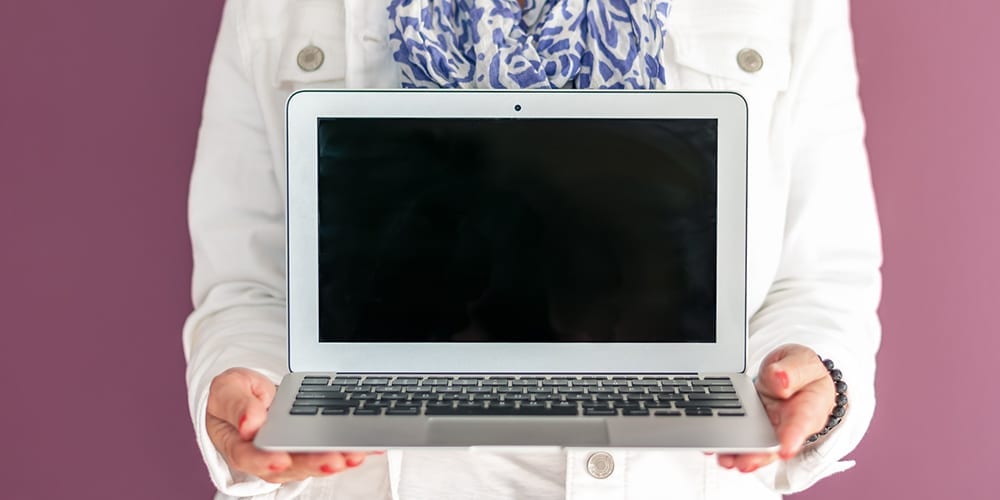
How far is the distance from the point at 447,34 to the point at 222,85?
240 mm

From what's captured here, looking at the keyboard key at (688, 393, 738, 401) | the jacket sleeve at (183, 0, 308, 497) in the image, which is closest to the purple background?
the jacket sleeve at (183, 0, 308, 497)

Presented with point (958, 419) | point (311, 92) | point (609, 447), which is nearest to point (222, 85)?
point (311, 92)

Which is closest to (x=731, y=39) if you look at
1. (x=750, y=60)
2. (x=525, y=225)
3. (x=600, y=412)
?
(x=750, y=60)

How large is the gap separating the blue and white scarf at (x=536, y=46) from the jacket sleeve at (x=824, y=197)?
148 millimetres

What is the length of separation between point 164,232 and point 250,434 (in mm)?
537

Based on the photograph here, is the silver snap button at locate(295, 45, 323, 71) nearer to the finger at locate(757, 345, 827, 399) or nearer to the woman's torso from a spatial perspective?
the woman's torso

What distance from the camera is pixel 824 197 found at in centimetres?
88

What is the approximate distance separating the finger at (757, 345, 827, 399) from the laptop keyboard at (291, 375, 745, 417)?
0.09 feet

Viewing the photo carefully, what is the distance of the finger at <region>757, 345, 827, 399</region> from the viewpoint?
69cm

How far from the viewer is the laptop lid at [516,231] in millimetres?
752

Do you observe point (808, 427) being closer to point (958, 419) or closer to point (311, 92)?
point (311, 92)

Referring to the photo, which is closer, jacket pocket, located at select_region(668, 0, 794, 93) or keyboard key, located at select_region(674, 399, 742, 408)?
keyboard key, located at select_region(674, 399, 742, 408)

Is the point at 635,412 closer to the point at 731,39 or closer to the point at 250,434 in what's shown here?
the point at 250,434

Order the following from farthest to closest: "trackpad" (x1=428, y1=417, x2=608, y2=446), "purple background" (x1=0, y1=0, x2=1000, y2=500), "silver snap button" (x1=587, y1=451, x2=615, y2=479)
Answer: "purple background" (x1=0, y1=0, x2=1000, y2=500) < "silver snap button" (x1=587, y1=451, x2=615, y2=479) < "trackpad" (x1=428, y1=417, x2=608, y2=446)
